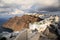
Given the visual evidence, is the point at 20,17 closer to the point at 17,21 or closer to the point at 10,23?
the point at 17,21

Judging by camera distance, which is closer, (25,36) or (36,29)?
(25,36)

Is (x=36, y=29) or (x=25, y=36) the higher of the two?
(x=25, y=36)

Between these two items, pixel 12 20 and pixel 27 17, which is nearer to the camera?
pixel 27 17

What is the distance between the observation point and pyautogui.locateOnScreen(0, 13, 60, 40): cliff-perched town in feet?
25.6

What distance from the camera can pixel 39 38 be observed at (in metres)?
8.47

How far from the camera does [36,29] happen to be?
49.2 feet

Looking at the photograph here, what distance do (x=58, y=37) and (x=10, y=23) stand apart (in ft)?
253

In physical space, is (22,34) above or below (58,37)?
above

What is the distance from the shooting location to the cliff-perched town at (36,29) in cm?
779

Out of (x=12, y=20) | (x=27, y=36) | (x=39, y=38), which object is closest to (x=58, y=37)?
(x=39, y=38)

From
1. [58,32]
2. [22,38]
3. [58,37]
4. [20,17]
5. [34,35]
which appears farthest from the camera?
[20,17]

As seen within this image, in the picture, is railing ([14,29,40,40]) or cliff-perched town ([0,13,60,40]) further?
cliff-perched town ([0,13,60,40])

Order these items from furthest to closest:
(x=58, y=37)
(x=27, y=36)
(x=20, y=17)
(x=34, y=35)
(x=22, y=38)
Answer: (x=20, y=17)
(x=58, y=37)
(x=34, y=35)
(x=27, y=36)
(x=22, y=38)

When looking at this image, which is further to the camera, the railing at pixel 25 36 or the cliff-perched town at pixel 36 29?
the cliff-perched town at pixel 36 29
